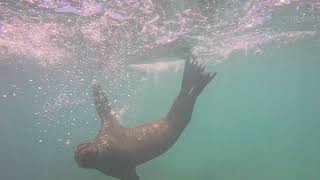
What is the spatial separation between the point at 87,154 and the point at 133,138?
0.90m

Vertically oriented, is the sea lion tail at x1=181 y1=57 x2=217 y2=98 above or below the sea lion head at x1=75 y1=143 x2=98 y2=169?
above

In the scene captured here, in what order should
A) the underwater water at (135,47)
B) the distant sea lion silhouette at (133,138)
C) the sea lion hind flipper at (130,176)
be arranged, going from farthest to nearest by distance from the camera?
the underwater water at (135,47) < the sea lion hind flipper at (130,176) < the distant sea lion silhouette at (133,138)

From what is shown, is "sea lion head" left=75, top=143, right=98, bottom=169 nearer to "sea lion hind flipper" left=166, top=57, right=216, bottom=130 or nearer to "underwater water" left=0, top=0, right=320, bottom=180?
"sea lion hind flipper" left=166, top=57, right=216, bottom=130

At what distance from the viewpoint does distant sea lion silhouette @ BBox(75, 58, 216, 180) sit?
19.3ft

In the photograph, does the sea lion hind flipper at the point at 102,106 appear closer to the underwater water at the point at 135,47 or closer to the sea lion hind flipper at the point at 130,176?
the sea lion hind flipper at the point at 130,176

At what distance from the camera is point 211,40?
26219 millimetres

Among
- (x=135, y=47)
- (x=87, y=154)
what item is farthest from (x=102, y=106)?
(x=135, y=47)

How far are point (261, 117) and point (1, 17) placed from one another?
588 feet

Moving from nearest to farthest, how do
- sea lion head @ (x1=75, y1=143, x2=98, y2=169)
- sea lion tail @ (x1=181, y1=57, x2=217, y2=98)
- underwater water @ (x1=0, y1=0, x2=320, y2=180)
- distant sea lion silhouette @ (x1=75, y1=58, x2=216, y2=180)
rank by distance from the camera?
sea lion head @ (x1=75, y1=143, x2=98, y2=169) < distant sea lion silhouette @ (x1=75, y1=58, x2=216, y2=180) < sea lion tail @ (x1=181, y1=57, x2=217, y2=98) < underwater water @ (x1=0, y1=0, x2=320, y2=180)

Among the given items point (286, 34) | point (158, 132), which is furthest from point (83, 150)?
point (286, 34)

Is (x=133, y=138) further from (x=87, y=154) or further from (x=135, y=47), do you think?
(x=135, y=47)

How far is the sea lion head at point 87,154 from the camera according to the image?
570 centimetres

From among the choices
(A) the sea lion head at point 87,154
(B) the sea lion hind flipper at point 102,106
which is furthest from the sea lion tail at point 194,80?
(A) the sea lion head at point 87,154

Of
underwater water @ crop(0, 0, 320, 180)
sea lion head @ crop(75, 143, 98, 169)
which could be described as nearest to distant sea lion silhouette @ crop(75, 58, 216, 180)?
sea lion head @ crop(75, 143, 98, 169)
